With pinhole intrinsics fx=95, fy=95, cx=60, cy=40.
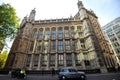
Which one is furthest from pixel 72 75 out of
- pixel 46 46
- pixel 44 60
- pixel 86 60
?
pixel 46 46

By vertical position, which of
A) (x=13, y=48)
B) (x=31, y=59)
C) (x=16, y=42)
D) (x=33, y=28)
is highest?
(x=33, y=28)

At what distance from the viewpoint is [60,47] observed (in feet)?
95.2

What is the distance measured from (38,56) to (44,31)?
8.79m

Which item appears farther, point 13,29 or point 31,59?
point 31,59

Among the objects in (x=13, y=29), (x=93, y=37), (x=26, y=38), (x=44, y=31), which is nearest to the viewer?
(x=13, y=29)

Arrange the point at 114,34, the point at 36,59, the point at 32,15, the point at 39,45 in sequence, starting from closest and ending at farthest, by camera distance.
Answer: the point at 36,59 → the point at 39,45 → the point at 32,15 → the point at 114,34

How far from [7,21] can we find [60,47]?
15.6m

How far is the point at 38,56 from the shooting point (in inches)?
1091

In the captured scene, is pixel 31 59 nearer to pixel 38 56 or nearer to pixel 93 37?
pixel 38 56

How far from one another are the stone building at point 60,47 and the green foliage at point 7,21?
6268 millimetres

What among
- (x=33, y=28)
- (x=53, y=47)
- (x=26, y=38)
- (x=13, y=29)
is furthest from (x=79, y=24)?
(x=13, y=29)

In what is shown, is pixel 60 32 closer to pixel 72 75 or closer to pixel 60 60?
pixel 60 60

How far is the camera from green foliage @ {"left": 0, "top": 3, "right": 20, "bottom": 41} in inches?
767

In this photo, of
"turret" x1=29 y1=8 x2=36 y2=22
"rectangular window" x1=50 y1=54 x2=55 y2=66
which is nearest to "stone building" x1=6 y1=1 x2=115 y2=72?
"rectangular window" x1=50 y1=54 x2=55 y2=66
